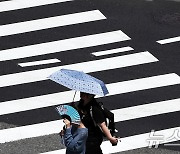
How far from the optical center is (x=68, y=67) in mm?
15914

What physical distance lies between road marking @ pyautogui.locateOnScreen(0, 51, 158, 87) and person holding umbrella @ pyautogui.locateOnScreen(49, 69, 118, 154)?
17.6ft

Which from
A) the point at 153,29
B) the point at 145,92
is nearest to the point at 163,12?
the point at 153,29

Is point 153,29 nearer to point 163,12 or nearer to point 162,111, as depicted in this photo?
point 163,12

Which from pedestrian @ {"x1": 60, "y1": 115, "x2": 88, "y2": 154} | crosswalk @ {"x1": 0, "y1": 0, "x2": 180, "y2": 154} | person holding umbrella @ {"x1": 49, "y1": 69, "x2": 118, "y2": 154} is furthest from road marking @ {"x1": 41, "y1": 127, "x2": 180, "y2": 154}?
pedestrian @ {"x1": 60, "y1": 115, "x2": 88, "y2": 154}

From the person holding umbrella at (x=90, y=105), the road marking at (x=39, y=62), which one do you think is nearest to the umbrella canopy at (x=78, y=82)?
the person holding umbrella at (x=90, y=105)

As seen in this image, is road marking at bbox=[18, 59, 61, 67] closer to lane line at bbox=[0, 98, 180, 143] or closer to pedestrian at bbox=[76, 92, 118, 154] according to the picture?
lane line at bbox=[0, 98, 180, 143]

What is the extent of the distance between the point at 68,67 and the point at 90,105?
5855 mm

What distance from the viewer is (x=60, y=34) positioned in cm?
1750

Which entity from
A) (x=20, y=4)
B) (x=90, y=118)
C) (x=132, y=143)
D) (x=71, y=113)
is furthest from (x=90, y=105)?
(x=20, y=4)

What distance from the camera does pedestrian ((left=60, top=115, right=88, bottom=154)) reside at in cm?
948

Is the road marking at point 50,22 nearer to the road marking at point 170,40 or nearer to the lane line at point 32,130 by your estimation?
the road marking at point 170,40

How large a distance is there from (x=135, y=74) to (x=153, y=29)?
2.22 m

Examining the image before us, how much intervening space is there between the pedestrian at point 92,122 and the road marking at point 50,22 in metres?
7.80

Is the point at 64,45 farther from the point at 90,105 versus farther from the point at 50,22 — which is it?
the point at 90,105
